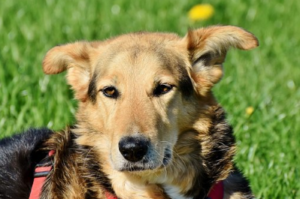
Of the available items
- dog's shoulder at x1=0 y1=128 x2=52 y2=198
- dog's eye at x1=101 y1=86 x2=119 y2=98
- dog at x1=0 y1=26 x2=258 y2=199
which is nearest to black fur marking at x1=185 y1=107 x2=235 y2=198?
dog at x1=0 y1=26 x2=258 y2=199

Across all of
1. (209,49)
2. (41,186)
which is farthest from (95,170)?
(209,49)

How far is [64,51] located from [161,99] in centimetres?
78

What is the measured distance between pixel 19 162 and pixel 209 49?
4.96 ft

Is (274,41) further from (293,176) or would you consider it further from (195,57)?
(195,57)

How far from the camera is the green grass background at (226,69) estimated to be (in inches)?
246

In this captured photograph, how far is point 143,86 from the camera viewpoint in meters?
4.74

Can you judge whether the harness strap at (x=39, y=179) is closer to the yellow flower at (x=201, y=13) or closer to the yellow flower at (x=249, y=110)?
the yellow flower at (x=249, y=110)

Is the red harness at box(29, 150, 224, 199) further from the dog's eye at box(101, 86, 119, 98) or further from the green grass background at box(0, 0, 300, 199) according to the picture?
the green grass background at box(0, 0, 300, 199)

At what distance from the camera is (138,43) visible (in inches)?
196

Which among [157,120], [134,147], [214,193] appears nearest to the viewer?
[134,147]

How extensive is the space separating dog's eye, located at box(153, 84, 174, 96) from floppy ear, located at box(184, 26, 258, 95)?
0.79 feet

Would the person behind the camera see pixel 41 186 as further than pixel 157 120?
Yes

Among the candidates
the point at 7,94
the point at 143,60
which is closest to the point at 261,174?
the point at 143,60

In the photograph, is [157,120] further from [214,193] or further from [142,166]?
[214,193]
